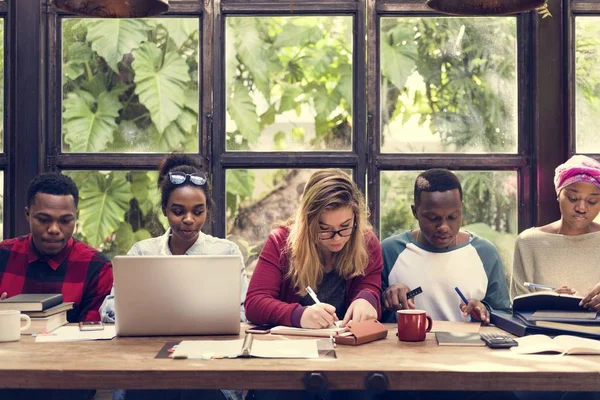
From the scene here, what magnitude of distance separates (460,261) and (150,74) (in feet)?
5.74

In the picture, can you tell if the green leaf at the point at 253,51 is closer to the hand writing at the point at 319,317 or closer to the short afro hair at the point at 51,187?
the short afro hair at the point at 51,187

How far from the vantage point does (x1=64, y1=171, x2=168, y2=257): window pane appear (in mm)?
4094

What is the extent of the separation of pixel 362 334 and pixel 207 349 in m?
0.49

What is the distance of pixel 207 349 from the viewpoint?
244 cm

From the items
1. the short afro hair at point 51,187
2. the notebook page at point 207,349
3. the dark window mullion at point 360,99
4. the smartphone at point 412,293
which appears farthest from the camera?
the dark window mullion at point 360,99

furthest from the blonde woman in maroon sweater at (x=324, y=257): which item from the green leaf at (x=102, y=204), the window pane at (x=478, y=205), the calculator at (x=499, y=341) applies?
the green leaf at (x=102, y=204)

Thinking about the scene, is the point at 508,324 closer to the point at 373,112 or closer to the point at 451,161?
the point at 451,161

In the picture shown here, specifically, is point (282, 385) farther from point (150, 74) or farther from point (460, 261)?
point (150, 74)

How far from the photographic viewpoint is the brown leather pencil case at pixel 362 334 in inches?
101

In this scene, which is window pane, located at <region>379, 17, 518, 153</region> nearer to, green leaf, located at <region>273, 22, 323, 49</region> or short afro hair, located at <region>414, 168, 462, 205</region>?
green leaf, located at <region>273, 22, 323, 49</region>

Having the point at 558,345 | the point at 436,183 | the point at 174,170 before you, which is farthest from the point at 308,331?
the point at 174,170

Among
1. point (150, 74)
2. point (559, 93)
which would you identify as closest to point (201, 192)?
point (150, 74)

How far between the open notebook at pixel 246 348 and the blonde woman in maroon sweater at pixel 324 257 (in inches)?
17.4

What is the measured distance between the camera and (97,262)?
3557mm
